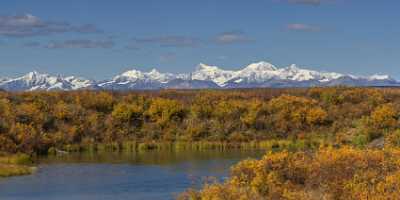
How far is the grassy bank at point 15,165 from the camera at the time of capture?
52.7 meters

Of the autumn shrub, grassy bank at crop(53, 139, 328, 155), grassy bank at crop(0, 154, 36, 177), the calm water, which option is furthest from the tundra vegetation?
the autumn shrub

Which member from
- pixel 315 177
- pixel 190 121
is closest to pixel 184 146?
pixel 190 121

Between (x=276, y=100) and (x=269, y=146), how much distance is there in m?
16.4

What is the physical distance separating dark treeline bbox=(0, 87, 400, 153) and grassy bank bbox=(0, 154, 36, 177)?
7.20 m

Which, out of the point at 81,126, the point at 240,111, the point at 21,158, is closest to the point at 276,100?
the point at 240,111

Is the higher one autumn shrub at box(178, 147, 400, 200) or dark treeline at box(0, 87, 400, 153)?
autumn shrub at box(178, 147, 400, 200)

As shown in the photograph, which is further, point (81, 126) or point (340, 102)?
point (340, 102)

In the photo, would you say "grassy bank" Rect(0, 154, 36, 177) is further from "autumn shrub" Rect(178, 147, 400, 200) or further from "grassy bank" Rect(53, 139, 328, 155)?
"autumn shrub" Rect(178, 147, 400, 200)

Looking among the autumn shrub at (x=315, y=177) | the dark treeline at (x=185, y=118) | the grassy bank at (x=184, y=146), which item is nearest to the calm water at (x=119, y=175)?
the grassy bank at (x=184, y=146)

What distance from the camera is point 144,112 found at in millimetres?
84812

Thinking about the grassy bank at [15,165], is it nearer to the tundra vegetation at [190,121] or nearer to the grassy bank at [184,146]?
the tundra vegetation at [190,121]

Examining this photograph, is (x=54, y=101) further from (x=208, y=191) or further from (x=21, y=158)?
(x=208, y=191)

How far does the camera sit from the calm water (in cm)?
4272

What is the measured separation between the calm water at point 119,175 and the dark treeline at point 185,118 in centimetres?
835
